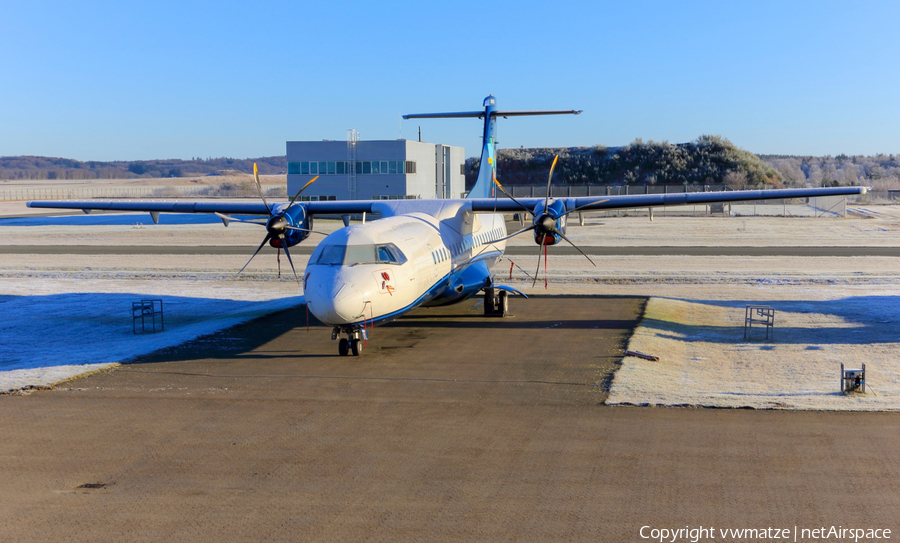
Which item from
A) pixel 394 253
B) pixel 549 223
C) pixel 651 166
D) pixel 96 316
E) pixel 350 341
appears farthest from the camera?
pixel 651 166

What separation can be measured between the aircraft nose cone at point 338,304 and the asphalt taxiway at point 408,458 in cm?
127

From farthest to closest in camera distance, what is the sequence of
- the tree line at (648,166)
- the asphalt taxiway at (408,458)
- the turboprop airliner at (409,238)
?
1. the tree line at (648,166)
2. the turboprop airliner at (409,238)
3. the asphalt taxiway at (408,458)

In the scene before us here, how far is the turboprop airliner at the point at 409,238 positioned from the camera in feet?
58.6

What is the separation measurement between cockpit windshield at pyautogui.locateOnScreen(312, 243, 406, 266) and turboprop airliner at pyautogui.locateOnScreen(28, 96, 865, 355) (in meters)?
0.03

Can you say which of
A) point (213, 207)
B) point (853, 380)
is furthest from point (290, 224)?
point (853, 380)

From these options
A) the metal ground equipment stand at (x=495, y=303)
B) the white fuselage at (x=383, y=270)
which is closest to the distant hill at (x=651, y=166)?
the metal ground equipment stand at (x=495, y=303)

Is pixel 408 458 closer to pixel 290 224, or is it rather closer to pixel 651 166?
pixel 290 224

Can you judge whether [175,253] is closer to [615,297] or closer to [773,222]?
[615,297]

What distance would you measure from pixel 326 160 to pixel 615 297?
47.5 meters

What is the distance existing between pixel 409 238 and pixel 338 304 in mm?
4171

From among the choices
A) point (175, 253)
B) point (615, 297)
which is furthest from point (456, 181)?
point (615, 297)

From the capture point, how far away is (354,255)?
18.5 m

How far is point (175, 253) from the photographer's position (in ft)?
153

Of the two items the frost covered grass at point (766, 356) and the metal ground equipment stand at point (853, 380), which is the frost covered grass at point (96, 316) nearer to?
the frost covered grass at point (766, 356)
